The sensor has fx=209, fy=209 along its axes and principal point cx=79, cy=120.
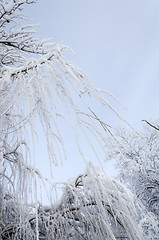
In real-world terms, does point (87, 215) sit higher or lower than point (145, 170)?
lower

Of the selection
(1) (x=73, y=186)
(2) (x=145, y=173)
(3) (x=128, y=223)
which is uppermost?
(2) (x=145, y=173)

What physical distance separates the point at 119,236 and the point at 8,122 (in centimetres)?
122

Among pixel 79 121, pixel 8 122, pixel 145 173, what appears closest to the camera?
pixel 79 121

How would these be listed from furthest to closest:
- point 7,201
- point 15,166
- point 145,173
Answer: point 145,173, point 7,201, point 15,166

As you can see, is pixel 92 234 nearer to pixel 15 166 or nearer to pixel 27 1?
pixel 15 166

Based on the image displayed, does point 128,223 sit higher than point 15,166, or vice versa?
point 15,166

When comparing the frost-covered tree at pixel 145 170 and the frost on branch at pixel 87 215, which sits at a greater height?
the frost-covered tree at pixel 145 170

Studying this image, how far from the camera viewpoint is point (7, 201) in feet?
6.09

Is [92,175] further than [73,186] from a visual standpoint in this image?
No

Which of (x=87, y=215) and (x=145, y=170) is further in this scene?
(x=145, y=170)

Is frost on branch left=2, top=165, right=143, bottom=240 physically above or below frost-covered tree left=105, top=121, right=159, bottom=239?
below

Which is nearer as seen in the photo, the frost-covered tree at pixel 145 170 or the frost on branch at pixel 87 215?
the frost on branch at pixel 87 215

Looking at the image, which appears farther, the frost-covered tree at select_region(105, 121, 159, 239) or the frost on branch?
the frost-covered tree at select_region(105, 121, 159, 239)

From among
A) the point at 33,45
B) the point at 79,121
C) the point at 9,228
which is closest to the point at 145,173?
the point at 33,45
